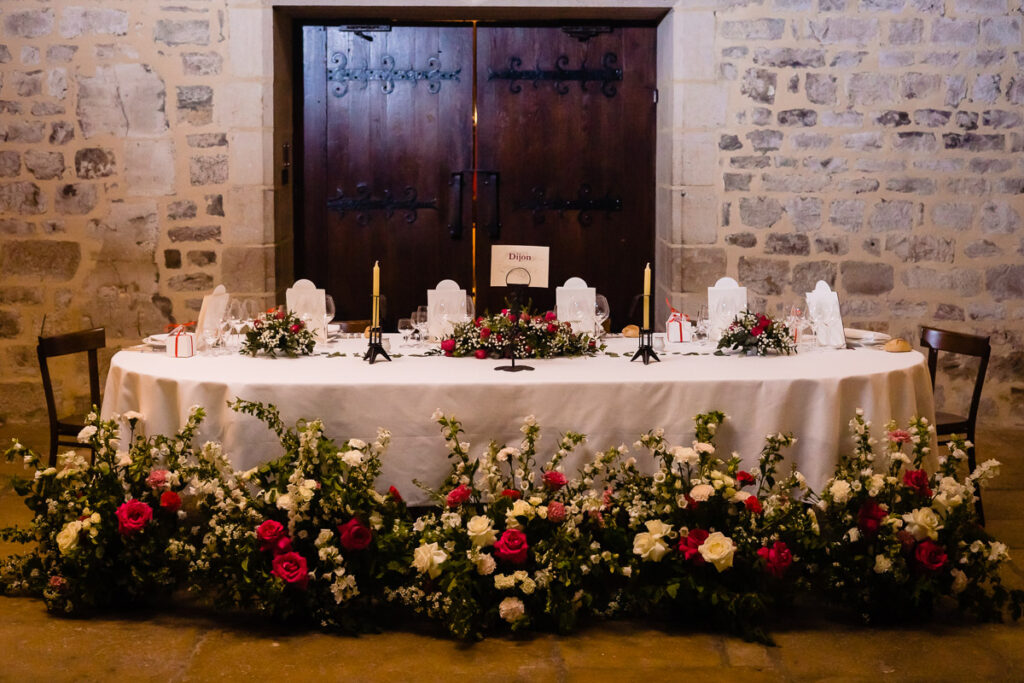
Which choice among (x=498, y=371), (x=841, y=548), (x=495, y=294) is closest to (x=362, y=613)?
(x=498, y=371)

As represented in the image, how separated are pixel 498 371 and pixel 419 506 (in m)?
0.50

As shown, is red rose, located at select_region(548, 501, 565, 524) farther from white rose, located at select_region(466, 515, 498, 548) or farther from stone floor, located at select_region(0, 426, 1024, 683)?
stone floor, located at select_region(0, 426, 1024, 683)

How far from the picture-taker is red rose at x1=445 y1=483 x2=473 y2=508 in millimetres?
3604

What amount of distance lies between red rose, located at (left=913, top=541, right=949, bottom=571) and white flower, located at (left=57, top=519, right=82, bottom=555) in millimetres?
2429

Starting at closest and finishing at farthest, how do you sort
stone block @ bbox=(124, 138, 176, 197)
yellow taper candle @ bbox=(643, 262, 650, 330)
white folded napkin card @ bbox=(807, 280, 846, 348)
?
1. yellow taper candle @ bbox=(643, 262, 650, 330)
2. white folded napkin card @ bbox=(807, 280, 846, 348)
3. stone block @ bbox=(124, 138, 176, 197)

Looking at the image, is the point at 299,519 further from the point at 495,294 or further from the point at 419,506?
the point at 495,294

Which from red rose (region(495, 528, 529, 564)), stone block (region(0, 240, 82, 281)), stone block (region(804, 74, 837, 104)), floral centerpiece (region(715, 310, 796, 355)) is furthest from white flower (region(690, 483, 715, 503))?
stone block (region(0, 240, 82, 281))

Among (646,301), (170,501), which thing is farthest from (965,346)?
(170,501)

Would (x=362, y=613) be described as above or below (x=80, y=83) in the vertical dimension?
below

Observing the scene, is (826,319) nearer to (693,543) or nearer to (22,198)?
(693,543)

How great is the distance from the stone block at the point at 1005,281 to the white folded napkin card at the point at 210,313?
3.96 m

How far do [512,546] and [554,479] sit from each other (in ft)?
0.80

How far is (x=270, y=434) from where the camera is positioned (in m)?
3.75

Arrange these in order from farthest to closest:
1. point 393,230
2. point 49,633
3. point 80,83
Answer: point 393,230 < point 80,83 < point 49,633
